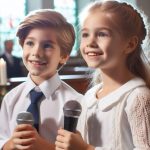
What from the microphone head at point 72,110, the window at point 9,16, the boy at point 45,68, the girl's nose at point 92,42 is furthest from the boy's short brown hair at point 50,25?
the window at point 9,16

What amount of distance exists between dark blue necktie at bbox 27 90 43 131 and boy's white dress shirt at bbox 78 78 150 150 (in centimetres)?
11

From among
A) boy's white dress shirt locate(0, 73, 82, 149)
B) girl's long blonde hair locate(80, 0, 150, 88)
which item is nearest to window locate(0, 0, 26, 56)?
boy's white dress shirt locate(0, 73, 82, 149)

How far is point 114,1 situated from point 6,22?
16.5 ft

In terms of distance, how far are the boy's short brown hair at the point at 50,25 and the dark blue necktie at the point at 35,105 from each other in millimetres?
130

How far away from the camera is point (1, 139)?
1.05 metres

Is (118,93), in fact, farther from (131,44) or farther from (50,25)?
(50,25)

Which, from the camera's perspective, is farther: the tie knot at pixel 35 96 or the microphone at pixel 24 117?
the tie knot at pixel 35 96

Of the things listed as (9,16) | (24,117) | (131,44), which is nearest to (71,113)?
(24,117)

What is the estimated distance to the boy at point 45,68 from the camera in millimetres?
987

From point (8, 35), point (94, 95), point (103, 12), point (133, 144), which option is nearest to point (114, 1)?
point (103, 12)

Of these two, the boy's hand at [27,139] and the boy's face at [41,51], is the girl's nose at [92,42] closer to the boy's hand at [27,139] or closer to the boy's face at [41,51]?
the boy's face at [41,51]

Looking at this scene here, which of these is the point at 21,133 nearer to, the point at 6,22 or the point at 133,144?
the point at 133,144

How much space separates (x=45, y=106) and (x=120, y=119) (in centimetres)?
22

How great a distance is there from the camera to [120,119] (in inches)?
35.9
